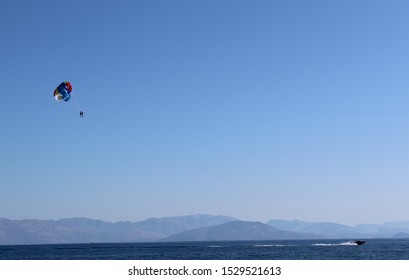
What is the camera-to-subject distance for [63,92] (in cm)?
6894

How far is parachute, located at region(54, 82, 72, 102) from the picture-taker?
225 feet

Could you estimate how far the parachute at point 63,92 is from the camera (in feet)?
225
